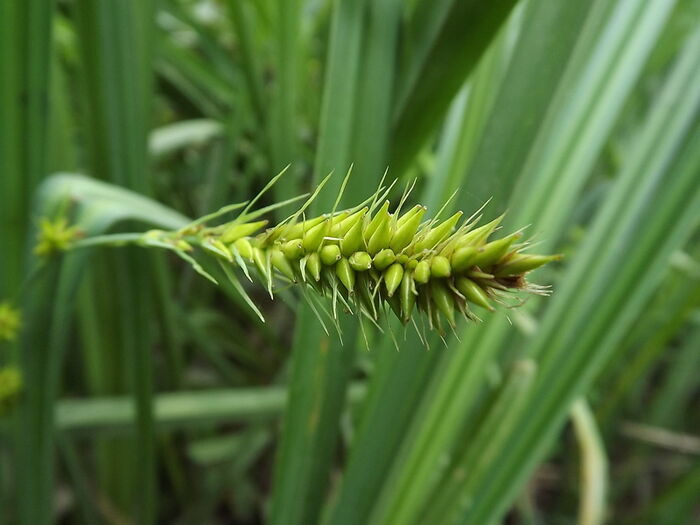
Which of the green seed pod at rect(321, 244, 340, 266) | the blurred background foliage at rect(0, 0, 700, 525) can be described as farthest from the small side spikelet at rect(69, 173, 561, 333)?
the blurred background foliage at rect(0, 0, 700, 525)

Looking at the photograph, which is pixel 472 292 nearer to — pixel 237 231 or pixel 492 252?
pixel 492 252

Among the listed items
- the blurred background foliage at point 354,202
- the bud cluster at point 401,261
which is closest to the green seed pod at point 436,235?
the bud cluster at point 401,261

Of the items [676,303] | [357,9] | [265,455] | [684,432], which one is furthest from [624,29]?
[684,432]

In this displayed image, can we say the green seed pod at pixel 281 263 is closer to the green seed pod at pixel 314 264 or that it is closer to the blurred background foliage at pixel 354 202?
the green seed pod at pixel 314 264

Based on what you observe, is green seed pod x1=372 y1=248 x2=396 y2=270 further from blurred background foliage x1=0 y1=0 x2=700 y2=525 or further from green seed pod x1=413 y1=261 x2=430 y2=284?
blurred background foliage x1=0 y1=0 x2=700 y2=525

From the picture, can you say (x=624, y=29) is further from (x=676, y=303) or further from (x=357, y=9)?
(x=676, y=303)

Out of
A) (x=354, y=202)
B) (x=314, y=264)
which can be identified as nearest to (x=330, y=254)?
(x=314, y=264)
